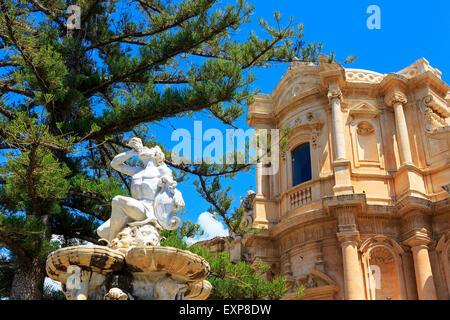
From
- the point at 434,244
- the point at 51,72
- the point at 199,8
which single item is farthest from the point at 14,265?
the point at 434,244

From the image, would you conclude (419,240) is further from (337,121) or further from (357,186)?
(337,121)

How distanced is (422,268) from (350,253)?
1.85m

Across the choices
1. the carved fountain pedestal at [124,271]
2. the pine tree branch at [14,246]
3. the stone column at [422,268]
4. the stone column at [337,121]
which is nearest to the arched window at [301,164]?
the stone column at [337,121]

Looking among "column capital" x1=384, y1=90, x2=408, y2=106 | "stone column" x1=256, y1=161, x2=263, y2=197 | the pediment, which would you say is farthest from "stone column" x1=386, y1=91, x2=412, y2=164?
"stone column" x1=256, y1=161, x2=263, y2=197

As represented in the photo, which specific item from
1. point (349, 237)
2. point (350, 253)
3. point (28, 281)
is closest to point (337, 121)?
point (349, 237)

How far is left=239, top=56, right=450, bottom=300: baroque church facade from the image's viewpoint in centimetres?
1433

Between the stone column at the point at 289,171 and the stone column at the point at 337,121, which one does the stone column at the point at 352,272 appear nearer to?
the stone column at the point at 337,121

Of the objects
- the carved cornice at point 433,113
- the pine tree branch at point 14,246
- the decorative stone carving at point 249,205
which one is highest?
the carved cornice at point 433,113

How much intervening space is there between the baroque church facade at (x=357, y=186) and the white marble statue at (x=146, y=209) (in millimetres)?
8975

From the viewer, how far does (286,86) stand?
1867 centimetres

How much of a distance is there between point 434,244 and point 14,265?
10.7m

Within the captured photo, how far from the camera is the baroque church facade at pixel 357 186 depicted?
14.3 meters

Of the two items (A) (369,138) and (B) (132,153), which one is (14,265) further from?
(A) (369,138)

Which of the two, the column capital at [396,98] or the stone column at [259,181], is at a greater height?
the column capital at [396,98]
